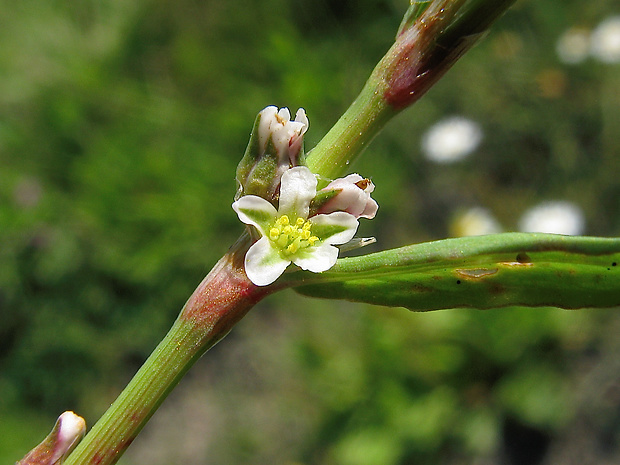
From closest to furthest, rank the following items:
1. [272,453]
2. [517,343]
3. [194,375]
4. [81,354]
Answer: [517,343]
[272,453]
[81,354]
[194,375]

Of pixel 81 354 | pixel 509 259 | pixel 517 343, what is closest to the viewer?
pixel 509 259

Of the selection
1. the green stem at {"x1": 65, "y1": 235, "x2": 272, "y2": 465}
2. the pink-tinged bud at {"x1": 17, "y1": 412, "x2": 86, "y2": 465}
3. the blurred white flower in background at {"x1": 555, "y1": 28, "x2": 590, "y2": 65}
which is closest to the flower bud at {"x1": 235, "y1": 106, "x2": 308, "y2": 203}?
the green stem at {"x1": 65, "y1": 235, "x2": 272, "y2": 465}

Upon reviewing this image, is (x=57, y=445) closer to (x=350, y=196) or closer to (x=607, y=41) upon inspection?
(x=350, y=196)

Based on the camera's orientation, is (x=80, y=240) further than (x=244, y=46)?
No

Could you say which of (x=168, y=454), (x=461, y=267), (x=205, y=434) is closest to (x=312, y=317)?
(x=205, y=434)

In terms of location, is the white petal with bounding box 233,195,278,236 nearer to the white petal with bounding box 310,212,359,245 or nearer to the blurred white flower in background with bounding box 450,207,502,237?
the white petal with bounding box 310,212,359,245

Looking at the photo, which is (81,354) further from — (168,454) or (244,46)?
(244,46)

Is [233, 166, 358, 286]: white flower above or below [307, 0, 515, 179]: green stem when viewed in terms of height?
below
